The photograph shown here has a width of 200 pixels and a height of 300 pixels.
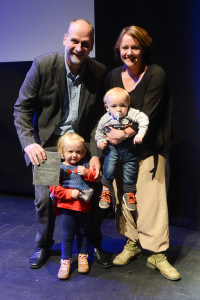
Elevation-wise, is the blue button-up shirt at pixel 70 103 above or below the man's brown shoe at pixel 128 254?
above

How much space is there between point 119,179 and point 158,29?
60.0 inches

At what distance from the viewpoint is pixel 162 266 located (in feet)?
9.14

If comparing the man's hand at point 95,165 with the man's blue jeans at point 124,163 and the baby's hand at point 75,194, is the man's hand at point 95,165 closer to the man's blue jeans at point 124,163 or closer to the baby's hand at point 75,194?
the man's blue jeans at point 124,163

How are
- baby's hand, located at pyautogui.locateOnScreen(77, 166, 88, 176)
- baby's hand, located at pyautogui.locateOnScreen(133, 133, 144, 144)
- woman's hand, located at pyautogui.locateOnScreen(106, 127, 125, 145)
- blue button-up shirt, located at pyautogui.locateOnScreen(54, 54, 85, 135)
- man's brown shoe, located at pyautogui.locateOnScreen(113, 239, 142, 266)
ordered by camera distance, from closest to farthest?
baby's hand, located at pyautogui.locateOnScreen(133, 133, 144, 144)
woman's hand, located at pyautogui.locateOnScreen(106, 127, 125, 145)
baby's hand, located at pyautogui.locateOnScreen(77, 166, 88, 176)
blue button-up shirt, located at pyautogui.locateOnScreen(54, 54, 85, 135)
man's brown shoe, located at pyautogui.locateOnScreen(113, 239, 142, 266)

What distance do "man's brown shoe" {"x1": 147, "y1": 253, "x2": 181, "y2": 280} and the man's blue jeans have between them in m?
0.58

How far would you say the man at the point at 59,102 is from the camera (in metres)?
2.59

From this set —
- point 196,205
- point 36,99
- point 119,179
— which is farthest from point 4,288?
point 196,205

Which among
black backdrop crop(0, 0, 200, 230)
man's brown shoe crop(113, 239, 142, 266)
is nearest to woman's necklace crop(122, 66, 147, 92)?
black backdrop crop(0, 0, 200, 230)

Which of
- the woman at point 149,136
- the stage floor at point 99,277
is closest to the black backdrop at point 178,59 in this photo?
the stage floor at point 99,277

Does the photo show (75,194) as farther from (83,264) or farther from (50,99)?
(50,99)

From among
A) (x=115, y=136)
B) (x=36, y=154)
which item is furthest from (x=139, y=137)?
(x=36, y=154)

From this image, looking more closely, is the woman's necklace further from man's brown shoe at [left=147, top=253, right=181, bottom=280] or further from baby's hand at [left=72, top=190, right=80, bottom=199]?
man's brown shoe at [left=147, top=253, right=181, bottom=280]

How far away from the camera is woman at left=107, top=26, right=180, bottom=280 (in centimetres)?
255

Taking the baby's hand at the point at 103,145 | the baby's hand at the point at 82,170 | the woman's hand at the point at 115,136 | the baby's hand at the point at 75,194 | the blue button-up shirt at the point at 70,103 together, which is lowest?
the baby's hand at the point at 75,194
